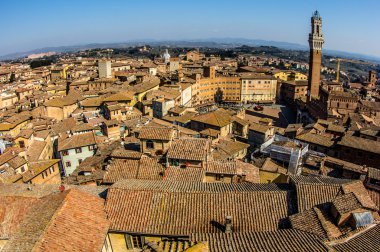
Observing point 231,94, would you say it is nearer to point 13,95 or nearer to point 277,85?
point 277,85

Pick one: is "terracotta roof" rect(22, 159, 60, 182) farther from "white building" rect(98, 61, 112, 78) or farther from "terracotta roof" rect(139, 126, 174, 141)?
"white building" rect(98, 61, 112, 78)

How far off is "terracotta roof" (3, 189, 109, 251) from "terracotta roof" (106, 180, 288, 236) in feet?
4.08

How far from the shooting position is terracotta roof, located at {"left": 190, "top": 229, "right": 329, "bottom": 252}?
13.3 metres

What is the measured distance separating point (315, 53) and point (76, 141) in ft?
228

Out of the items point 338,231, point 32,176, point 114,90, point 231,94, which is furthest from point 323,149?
point 231,94

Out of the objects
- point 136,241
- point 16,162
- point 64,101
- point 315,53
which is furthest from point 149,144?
point 315,53

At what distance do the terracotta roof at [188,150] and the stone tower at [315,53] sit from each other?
62480 millimetres

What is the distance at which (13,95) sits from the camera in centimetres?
8350

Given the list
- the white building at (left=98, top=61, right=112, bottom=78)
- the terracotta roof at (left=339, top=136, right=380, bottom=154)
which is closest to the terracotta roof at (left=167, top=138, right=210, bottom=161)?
the terracotta roof at (left=339, top=136, right=380, bottom=154)

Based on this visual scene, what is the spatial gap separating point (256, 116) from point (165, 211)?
60073 millimetres

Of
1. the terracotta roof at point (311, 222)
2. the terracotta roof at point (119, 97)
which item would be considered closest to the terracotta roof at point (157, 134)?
the terracotta roof at point (311, 222)

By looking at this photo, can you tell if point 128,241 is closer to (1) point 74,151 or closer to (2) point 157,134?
(2) point 157,134

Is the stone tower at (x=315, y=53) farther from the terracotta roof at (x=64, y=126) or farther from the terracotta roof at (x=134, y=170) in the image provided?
the terracotta roof at (x=134, y=170)

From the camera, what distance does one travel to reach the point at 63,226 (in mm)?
14945
